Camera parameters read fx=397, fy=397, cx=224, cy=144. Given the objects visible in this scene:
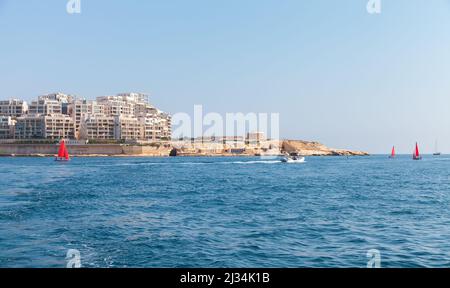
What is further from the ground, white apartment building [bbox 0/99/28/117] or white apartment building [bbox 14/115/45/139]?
white apartment building [bbox 0/99/28/117]

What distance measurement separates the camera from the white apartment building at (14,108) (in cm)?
16212

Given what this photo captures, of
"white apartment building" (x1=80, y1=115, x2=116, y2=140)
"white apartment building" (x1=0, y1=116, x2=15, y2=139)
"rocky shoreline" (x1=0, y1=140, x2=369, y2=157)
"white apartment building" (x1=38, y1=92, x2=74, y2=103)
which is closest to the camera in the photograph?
"rocky shoreline" (x1=0, y1=140, x2=369, y2=157)

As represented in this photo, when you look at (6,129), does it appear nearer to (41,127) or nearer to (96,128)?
(41,127)

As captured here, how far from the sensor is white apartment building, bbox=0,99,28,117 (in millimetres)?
162125

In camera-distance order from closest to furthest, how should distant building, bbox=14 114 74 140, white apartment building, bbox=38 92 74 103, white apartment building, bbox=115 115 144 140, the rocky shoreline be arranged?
the rocky shoreline < distant building, bbox=14 114 74 140 < white apartment building, bbox=115 115 144 140 < white apartment building, bbox=38 92 74 103

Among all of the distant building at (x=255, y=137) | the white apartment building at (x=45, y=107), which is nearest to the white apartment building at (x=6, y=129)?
the white apartment building at (x=45, y=107)

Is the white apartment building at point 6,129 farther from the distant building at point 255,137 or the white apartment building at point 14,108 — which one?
the distant building at point 255,137

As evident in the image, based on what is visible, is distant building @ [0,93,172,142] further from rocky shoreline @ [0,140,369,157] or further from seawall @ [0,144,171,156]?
seawall @ [0,144,171,156]

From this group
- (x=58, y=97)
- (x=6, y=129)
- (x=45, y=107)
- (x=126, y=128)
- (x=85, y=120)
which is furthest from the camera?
(x=58, y=97)

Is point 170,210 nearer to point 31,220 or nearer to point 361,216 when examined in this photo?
point 31,220

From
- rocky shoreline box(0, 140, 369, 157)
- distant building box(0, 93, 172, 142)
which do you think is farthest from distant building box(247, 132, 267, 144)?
distant building box(0, 93, 172, 142)

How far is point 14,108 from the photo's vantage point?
163 m

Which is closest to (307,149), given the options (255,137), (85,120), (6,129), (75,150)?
(255,137)
